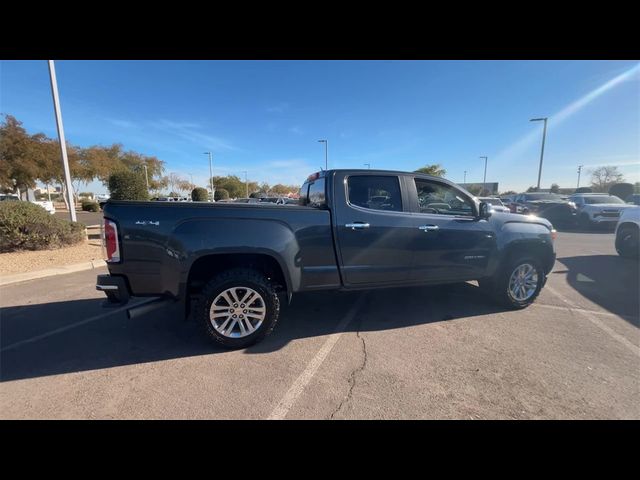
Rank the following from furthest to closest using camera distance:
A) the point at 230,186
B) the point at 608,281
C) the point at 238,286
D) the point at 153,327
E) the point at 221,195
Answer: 1. the point at 230,186
2. the point at 221,195
3. the point at 608,281
4. the point at 153,327
5. the point at 238,286

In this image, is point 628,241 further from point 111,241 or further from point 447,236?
point 111,241

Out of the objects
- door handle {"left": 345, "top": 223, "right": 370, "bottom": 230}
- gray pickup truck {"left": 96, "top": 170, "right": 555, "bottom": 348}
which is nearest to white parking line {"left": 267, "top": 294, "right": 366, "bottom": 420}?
gray pickup truck {"left": 96, "top": 170, "right": 555, "bottom": 348}

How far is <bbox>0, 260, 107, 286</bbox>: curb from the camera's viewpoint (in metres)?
5.62

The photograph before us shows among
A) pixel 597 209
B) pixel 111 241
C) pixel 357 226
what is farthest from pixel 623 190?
pixel 111 241

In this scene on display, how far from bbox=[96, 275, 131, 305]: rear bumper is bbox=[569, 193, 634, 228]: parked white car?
695 inches

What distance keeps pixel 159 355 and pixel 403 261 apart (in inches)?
118

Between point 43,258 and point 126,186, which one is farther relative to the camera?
point 126,186

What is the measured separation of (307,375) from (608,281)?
21.4 ft

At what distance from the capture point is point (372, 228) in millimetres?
3420

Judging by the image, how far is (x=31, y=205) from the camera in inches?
306

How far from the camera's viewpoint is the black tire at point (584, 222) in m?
13.8
